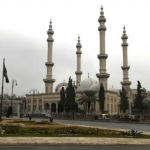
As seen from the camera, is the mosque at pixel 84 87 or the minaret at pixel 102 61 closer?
the minaret at pixel 102 61

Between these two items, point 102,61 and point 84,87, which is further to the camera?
point 84,87

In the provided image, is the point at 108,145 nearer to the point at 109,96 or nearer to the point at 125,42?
the point at 109,96

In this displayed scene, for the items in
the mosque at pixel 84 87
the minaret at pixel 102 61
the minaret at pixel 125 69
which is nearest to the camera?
the minaret at pixel 102 61

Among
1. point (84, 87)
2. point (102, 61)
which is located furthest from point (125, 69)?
point (84, 87)

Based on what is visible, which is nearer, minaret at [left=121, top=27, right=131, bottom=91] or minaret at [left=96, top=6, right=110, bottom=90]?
minaret at [left=96, top=6, right=110, bottom=90]

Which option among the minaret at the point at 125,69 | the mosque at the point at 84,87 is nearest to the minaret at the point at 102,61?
the mosque at the point at 84,87

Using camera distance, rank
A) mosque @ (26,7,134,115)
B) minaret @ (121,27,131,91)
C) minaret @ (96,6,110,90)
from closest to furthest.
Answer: minaret @ (96,6,110,90)
mosque @ (26,7,134,115)
minaret @ (121,27,131,91)

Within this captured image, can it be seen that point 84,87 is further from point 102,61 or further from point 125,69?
point 125,69

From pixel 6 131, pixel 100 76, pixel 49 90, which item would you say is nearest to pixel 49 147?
pixel 6 131

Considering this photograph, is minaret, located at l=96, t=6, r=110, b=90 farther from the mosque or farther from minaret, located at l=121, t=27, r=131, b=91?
minaret, located at l=121, t=27, r=131, b=91

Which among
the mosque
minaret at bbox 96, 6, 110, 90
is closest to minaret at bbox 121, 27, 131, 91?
the mosque

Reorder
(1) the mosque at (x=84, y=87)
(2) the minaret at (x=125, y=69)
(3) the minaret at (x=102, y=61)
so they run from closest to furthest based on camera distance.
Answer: (3) the minaret at (x=102, y=61)
(1) the mosque at (x=84, y=87)
(2) the minaret at (x=125, y=69)

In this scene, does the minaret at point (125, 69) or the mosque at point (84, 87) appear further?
the minaret at point (125, 69)

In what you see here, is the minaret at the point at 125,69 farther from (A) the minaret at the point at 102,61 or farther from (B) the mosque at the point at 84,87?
(A) the minaret at the point at 102,61
